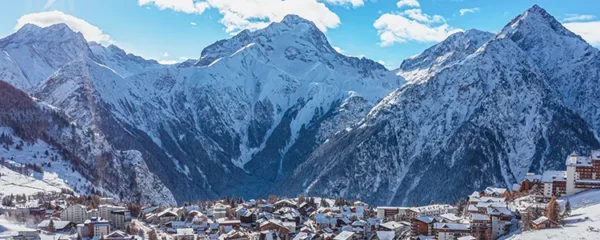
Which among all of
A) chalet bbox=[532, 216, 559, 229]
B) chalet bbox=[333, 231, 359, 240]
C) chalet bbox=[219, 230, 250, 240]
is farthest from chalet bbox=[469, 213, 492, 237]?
chalet bbox=[219, 230, 250, 240]

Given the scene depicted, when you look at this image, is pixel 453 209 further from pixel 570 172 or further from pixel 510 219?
pixel 510 219

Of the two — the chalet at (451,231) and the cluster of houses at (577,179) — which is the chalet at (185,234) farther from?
the cluster of houses at (577,179)

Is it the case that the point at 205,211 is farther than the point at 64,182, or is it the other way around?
the point at 64,182

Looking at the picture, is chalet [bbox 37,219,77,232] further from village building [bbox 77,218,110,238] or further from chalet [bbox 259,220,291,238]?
chalet [bbox 259,220,291,238]

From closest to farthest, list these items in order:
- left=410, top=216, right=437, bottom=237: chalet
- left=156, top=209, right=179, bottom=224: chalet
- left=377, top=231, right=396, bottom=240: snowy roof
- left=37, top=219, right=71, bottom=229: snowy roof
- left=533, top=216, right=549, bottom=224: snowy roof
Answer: left=533, top=216, right=549, bottom=224: snowy roof → left=410, top=216, right=437, bottom=237: chalet → left=377, top=231, right=396, bottom=240: snowy roof → left=37, top=219, right=71, bottom=229: snowy roof → left=156, top=209, right=179, bottom=224: chalet

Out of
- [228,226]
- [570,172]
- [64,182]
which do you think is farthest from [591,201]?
[64,182]

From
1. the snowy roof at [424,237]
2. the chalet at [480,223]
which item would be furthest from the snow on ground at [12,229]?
the chalet at [480,223]
